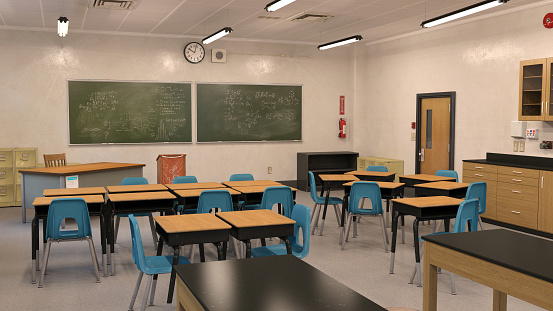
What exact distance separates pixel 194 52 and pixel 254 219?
677 centimetres

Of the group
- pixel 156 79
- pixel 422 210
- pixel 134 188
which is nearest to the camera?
pixel 422 210

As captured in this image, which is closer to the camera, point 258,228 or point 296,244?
point 258,228

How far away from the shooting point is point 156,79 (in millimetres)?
10109

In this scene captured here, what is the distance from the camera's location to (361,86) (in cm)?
1168

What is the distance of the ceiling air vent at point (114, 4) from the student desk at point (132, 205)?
10.3 feet

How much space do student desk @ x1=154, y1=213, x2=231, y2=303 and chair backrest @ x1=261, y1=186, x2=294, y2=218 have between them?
127 cm

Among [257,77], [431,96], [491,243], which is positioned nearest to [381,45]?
[431,96]

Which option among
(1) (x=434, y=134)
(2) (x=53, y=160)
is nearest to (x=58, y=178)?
(2) (x=53, y=160)

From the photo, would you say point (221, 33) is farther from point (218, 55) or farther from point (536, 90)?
point (536, 90)

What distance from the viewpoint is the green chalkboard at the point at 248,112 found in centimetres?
1056

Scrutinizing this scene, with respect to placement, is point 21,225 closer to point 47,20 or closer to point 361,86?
point 47,20

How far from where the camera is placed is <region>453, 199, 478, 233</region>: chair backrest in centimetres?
458

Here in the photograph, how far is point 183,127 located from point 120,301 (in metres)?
6.24

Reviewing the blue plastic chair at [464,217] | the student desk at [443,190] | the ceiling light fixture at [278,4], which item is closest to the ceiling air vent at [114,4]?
the ceiling light fixture at [278,4]
